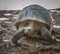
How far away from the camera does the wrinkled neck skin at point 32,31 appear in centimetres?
266

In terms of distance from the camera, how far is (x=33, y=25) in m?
2.73

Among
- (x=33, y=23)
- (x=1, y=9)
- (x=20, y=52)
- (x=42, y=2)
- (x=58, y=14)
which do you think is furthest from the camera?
(x=42, y=2)

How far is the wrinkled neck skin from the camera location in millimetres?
2662

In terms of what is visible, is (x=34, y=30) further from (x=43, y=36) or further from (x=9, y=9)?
(x=9, y=9)

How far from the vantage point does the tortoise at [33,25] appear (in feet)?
8.80

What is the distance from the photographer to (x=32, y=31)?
271 cm

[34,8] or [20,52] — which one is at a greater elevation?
[34,8]

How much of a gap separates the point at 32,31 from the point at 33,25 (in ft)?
0.22

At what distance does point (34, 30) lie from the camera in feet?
9.00

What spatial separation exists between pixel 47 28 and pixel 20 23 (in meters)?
0.30

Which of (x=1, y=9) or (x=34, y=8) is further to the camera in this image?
(x=1, y=9)

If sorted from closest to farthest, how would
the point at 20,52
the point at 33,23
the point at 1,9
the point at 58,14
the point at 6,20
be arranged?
the point at 20,52 → the point at 33,23 → the point at 6,20 → the point at 58,14 → the point at 1,9

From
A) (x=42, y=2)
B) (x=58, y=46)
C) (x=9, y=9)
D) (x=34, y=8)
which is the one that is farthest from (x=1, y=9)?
(x=58, y=46)

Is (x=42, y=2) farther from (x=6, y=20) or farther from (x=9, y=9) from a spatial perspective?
(x=6, y=20)
